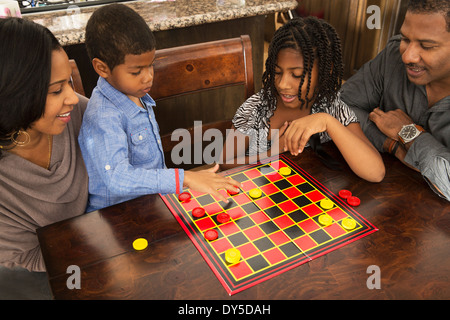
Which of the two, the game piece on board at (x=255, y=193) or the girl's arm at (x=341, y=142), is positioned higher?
the girl's arm at (x=341, y=142)

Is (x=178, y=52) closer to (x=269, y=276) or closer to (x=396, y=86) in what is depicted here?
(x=396, y=86)

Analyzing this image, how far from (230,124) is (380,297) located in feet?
3.60

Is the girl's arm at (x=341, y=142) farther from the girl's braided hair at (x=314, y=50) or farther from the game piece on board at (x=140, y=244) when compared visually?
the game piece on board at (x=140, y=244)

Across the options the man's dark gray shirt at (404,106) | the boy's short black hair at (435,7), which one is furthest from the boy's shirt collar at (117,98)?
the boy's short black hair at (435,7)

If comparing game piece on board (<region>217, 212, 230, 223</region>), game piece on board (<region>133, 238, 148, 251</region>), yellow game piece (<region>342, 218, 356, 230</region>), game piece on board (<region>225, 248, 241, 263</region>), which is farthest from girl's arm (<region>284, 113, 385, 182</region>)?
game piece on board (<region>133, 238, 148, 251</region>)

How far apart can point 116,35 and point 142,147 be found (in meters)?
0.40

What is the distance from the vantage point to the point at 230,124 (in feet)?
5.74

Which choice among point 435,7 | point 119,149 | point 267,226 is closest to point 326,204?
point 267,226

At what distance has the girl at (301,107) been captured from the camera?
4.11 feet

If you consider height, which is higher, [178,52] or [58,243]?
[178,52]

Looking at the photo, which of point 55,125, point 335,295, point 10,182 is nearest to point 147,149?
point 55,125

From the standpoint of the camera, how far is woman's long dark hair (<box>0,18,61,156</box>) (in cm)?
93

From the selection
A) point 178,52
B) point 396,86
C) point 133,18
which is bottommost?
point 396,86

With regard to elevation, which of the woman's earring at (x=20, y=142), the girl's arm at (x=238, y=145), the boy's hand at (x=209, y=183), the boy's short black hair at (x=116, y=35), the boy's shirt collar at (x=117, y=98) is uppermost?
the boy's short black hair at (x=116, y=35)
